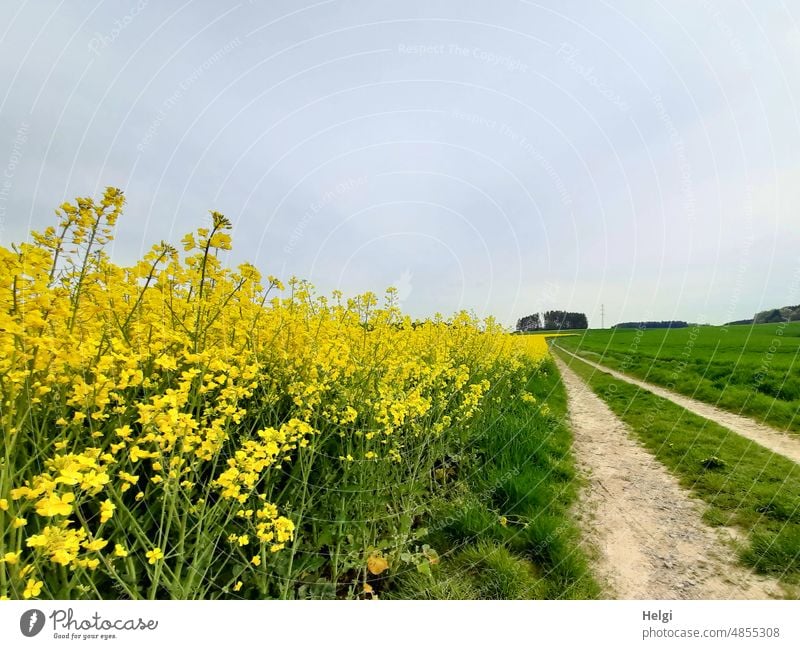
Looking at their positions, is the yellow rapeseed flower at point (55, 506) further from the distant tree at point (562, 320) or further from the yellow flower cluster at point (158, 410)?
the distant tree at point (562, 320)

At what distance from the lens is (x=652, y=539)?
3.35 meters

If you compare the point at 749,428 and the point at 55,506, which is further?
the point at 749,428

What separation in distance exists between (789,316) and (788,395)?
509cm

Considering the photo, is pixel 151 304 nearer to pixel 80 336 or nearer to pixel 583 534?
pixel 80 336

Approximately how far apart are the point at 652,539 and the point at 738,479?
2069 mm

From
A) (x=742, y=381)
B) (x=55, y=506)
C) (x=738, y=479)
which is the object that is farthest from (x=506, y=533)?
(x=742, y=381)

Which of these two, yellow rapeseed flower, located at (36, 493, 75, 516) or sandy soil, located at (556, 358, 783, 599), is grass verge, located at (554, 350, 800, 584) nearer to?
sandy soil, located at (556, 358, 783, 599)

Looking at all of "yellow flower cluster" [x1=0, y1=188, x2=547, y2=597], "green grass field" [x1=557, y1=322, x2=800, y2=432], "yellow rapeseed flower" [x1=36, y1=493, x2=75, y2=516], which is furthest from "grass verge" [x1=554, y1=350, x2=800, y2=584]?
"yellow rapeseed flower" [x1=36, y1=493, x2=75, y2=516]

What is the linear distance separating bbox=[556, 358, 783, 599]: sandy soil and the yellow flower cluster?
1730mm

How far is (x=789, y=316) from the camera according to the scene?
511 centimetres

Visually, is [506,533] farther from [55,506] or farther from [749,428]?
[749,428]

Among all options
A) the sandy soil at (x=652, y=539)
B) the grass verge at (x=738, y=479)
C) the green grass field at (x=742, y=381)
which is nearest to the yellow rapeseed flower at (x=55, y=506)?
the sandy soil at (x=652, y=539)

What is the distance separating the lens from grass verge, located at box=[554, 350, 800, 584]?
310 centimetres
